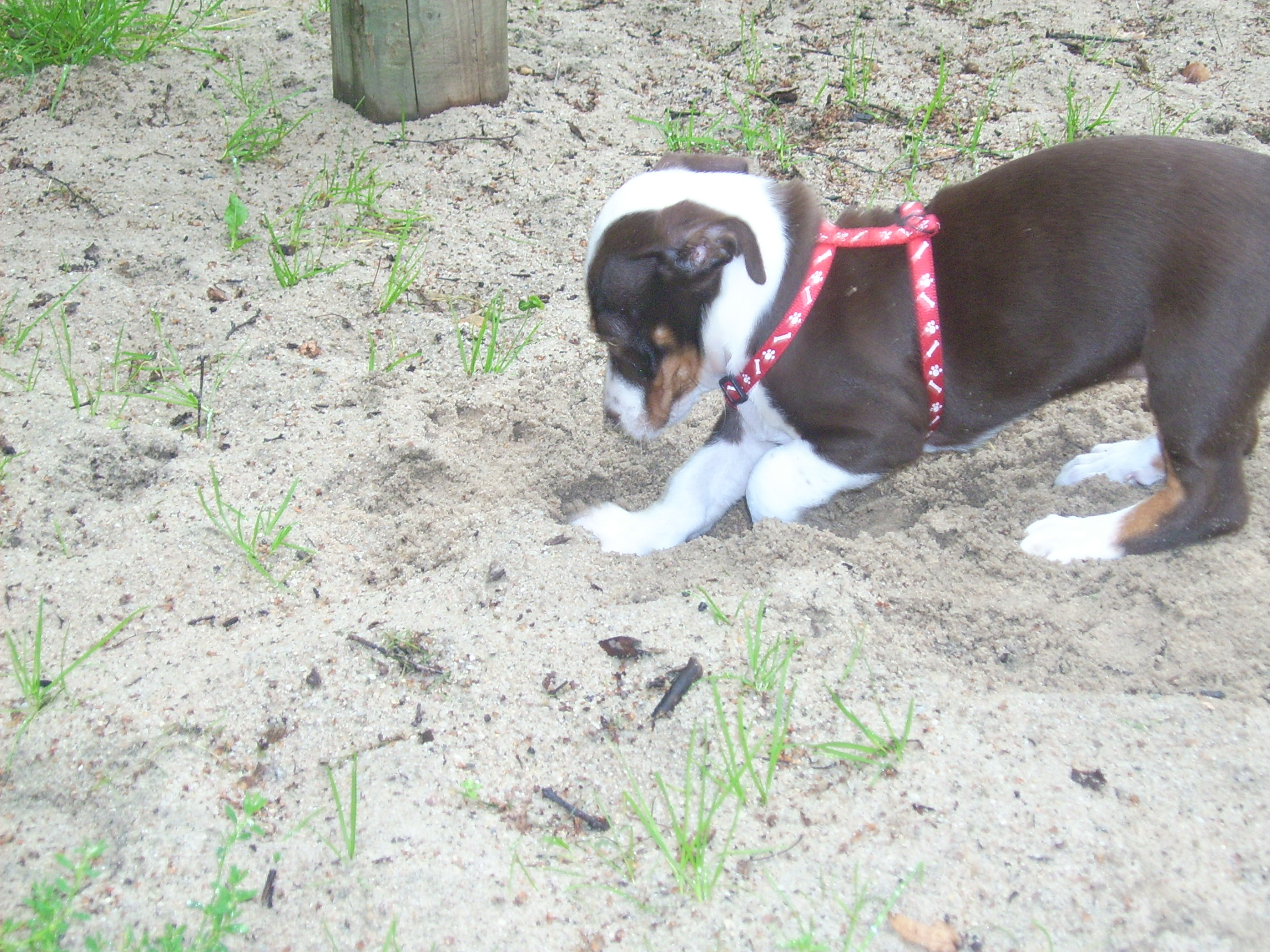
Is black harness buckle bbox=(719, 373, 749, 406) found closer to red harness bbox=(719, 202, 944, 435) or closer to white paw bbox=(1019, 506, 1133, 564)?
red harness bbox=(719, 202, 944, 435)

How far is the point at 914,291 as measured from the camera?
2979mm

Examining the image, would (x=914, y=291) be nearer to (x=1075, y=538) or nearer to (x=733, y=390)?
(x=733, y=390)

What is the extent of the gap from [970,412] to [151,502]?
92.8 inches

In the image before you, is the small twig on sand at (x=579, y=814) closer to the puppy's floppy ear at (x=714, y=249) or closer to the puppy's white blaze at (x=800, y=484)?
the puppy's white blaze at (x=800, y=484)

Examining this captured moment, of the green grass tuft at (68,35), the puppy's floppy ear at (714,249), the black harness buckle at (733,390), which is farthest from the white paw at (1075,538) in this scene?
the green grass tuft at (68,35)

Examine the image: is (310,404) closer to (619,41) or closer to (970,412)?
(970,412)

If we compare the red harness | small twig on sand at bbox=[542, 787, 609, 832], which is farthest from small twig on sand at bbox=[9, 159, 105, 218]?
small twig on sand at bbox=[542, 787, 609, 832]

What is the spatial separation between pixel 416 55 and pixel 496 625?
2997 millimetres

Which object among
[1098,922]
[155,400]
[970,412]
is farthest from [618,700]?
[155,400]

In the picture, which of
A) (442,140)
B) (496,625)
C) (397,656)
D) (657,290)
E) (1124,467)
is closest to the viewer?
(397,656)

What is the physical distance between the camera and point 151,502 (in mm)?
2973

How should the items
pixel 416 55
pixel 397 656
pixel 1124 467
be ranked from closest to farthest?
pixel 397 656 < pixel 1124 467 < pixel 416 55

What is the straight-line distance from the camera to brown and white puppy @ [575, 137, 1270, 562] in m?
2.73

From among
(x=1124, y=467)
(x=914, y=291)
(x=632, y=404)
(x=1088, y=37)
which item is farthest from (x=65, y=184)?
(x=1088, y=37)
